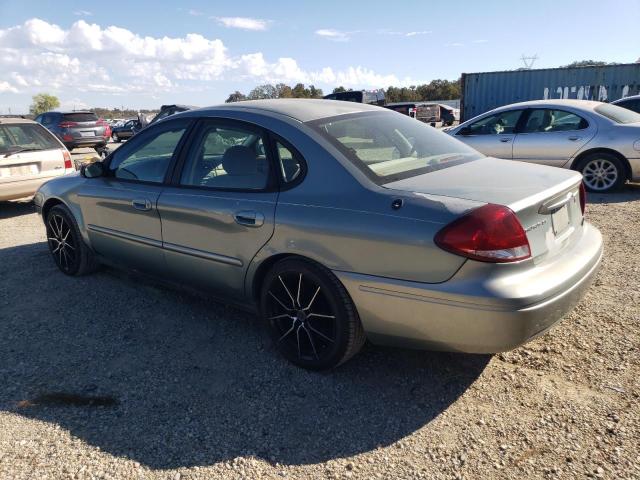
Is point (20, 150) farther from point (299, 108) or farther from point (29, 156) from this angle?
point (299, 108)

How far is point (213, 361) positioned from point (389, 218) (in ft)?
5.07

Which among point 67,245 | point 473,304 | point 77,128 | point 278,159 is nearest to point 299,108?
point 278,159

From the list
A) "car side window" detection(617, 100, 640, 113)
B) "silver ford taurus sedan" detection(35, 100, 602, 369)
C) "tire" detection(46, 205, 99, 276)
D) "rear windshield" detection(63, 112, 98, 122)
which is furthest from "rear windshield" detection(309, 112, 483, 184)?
"rear windshield" detection(63, 112, 98, 122)

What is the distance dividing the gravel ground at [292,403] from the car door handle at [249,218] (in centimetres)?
88

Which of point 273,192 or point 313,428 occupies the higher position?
point 273,192

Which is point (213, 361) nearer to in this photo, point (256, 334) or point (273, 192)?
point (256, 334)

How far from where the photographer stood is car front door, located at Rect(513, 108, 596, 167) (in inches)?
306

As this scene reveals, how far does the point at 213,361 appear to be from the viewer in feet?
10.9

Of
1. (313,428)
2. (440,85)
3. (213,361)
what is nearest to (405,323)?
(313,428)

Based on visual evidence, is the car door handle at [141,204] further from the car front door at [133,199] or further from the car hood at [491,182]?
the car hood at [491,182]

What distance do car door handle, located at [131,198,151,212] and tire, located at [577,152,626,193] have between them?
6.60 meters

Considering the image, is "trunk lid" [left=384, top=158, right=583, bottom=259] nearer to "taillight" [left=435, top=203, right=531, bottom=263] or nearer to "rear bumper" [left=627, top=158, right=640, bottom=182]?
"taillight" [left=435, top=203, right=531, bottom=263]

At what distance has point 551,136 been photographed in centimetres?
798

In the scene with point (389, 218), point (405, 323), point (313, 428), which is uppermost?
point (389, 218)
